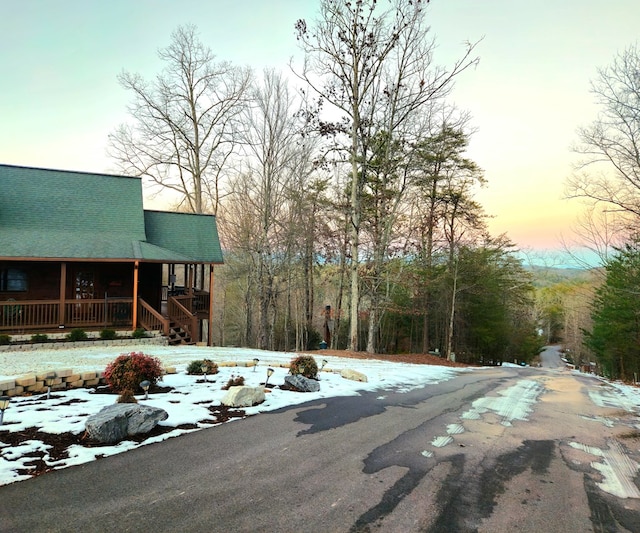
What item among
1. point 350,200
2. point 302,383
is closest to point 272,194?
point 350,200

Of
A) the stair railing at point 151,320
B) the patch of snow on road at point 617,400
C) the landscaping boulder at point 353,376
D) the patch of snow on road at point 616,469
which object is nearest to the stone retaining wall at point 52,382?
the landscaping boulder at point 353,376

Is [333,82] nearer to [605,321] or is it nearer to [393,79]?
[393,79]

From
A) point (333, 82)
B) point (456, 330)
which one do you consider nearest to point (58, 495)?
point (333, 82)

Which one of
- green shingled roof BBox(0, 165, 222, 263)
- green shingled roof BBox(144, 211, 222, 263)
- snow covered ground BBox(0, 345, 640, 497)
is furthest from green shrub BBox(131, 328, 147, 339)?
green shingled roof BBox(144, 211, 222, 263)

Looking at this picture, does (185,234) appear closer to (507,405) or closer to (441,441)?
(507,405)

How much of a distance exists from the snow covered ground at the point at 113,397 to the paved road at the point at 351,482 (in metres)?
0.41

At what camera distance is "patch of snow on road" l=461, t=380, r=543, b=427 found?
6.18 m

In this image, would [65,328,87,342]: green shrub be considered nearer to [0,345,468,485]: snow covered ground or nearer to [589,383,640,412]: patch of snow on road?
[0,345,468,485]: snow covered ground

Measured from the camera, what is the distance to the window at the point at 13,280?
1306cm

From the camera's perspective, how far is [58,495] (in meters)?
3.18

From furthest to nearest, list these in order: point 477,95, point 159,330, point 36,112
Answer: point 36,112 → point 477,95 → point 159,330

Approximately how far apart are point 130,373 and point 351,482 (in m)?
4.50

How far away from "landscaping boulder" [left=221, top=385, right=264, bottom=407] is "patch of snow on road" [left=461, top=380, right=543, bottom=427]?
332 centimetres

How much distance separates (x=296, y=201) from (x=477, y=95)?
11.3 metres
